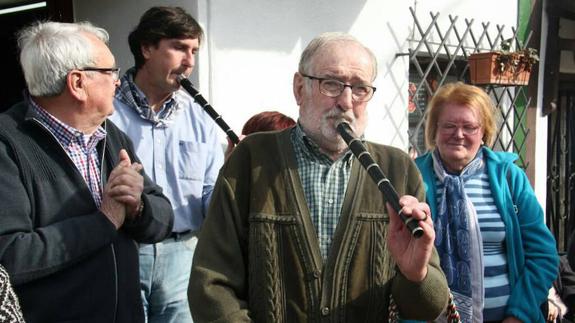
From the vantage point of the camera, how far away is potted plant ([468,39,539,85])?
505 centimetres

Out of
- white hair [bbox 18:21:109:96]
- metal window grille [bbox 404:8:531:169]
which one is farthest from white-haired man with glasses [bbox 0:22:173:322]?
metal window grille [bbox 404:8:531:169]

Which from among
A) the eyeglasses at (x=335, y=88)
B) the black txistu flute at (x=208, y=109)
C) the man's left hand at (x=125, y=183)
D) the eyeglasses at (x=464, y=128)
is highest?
the eyeglasses at (x=335, y=88)

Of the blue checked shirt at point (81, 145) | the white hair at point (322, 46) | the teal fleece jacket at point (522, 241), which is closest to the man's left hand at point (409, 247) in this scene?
the white hair at point (322, 46)

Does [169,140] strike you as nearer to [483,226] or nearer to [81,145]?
[81,145]

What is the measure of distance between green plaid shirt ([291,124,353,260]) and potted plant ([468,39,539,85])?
11.8ft

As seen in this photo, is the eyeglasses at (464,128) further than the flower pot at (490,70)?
No

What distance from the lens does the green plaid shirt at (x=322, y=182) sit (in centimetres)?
171

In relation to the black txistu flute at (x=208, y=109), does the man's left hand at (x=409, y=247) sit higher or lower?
lower

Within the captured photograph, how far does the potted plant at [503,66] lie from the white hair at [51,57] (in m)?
3.76

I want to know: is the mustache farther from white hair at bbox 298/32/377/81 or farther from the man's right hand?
the man's right hand

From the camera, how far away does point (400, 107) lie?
4.67 meters

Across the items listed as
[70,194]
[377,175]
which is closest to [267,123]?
[70,194]

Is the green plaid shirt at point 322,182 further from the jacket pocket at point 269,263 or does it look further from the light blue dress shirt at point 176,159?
A: the light blue dress shirt at point 176,159

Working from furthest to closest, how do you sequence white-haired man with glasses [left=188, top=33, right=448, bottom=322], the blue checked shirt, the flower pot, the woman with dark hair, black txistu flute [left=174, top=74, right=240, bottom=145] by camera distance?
1. the flower pot
2. the woman with dark hair
3. black txistu flute [left=174, top=74, right=240, bottom=145]
4. the blue checked shirt
5. white-haired man with glasses [left=188, top=33, right=448, bottom=322]
